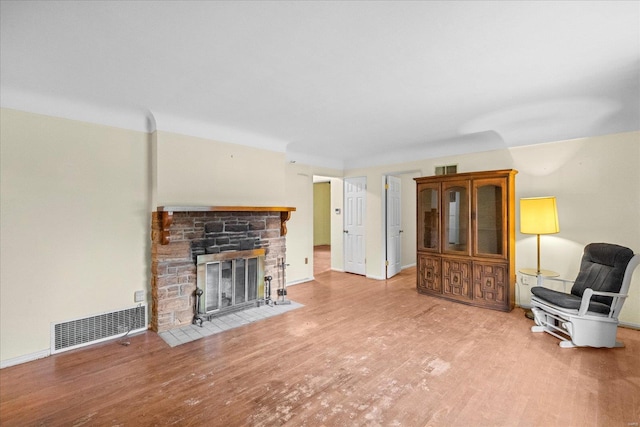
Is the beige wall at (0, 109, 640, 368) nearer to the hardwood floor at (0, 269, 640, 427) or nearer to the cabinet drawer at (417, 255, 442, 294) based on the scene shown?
the hardwood floor at (0, 269, 640, 427)

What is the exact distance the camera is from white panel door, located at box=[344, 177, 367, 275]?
20.0 feet

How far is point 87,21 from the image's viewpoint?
176 centimetres

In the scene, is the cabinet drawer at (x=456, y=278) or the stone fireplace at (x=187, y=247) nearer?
the stone fireplace at (x=187, y=247)

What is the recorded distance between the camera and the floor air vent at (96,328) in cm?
287

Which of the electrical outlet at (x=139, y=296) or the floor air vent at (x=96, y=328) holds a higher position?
the electrical outlet at (x=139, y=296)

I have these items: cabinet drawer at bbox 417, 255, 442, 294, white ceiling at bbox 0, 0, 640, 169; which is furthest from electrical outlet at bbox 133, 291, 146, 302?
cabinet drawer at bbox 417, 255, 442, 294

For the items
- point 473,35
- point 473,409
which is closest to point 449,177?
point 473,35

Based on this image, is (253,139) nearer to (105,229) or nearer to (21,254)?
(105,229)

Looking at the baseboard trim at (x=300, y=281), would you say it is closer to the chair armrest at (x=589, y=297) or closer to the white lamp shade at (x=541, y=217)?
the white lamp shade at (x=541, y=217)

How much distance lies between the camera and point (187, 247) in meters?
3.53

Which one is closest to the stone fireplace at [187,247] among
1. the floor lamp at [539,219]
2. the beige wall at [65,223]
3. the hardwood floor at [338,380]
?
the beige wall at [65,223]

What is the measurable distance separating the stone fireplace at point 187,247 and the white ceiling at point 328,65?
105 cm

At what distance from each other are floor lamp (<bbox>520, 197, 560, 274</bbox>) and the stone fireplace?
10.8 ft

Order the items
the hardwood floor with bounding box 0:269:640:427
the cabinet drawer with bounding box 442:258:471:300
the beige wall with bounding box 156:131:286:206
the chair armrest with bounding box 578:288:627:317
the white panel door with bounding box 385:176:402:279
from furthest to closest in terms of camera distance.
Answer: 1. the white panel door with bounding box 385:176:402:279
2. the cabinet drawer with bounding box 442:258:471:300
3. the beige wall with bounding box 156:131:286:206
4. the chair armrest with bounding box 578:288:627:317
5. the hardwood floor with bounding box 0:269:640:427
